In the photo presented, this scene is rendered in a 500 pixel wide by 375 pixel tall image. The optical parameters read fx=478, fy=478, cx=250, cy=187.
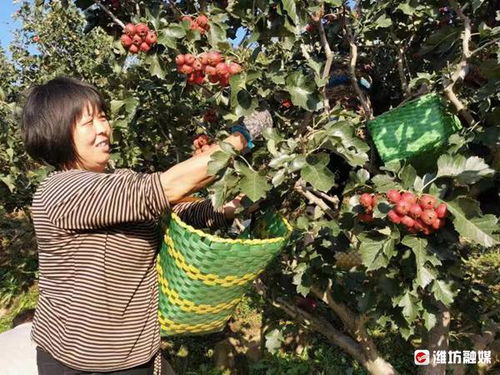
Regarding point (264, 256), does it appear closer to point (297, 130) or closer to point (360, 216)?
point (360, 216)

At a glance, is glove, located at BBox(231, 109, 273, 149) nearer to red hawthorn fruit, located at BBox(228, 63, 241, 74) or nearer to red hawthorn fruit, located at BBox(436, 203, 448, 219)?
red hawthorn fruit, located at BBox(228, 63, 241, 74)

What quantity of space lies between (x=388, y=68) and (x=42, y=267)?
1.83m

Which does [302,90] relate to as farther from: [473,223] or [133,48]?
[133,48]

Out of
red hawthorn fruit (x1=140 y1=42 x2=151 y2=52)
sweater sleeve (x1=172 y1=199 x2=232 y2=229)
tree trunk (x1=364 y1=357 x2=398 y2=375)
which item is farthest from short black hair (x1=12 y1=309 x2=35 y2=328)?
red hawthorn fruit (x1=140 y1=42 x2=151 y2=52)

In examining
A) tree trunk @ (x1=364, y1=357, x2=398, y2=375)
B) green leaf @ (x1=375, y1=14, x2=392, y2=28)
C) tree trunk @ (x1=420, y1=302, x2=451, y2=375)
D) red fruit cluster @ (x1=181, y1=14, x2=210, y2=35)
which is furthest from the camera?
tree trunk @ (x1=364, y1=357, x2=398, y2=375)

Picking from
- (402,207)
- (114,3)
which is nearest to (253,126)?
(402,207)

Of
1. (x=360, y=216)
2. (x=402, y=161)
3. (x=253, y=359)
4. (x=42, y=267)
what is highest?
(x=402, y=161)

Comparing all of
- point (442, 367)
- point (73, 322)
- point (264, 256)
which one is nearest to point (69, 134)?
point (73, 322)

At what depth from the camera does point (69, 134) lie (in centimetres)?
148

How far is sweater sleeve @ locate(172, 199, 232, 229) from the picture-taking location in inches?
69.9

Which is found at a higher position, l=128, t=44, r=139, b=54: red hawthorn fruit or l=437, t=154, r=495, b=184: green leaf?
l=128, t=44, r=139, b=54: red hawthorn fruit

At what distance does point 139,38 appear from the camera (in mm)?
1729

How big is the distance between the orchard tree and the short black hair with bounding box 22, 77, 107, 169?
1.09 feet

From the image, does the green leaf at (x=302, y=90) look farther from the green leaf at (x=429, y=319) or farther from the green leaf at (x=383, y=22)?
the green leaf at (x=429, y=319)
